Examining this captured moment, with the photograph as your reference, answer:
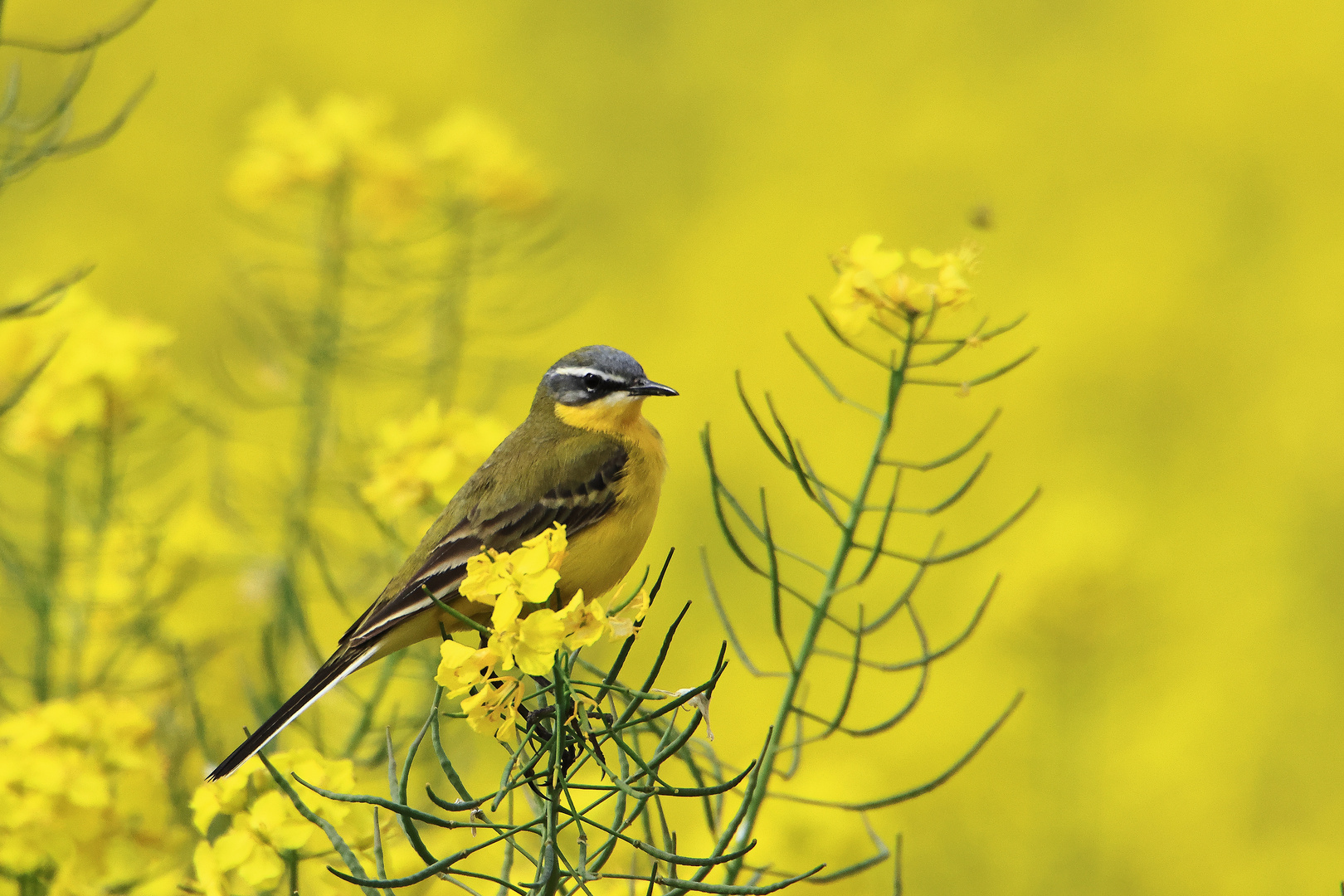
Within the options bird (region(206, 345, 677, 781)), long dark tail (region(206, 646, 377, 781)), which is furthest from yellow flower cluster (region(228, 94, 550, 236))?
long dark tail (region(206, 646, 377, 781))

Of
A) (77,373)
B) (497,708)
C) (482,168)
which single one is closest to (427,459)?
(77,373)

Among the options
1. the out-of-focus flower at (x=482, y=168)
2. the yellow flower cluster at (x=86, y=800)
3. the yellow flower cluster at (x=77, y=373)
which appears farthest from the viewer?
the out-of-focus flower at (x=482, y=168)

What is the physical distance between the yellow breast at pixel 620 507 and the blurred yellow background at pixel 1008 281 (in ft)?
4.30

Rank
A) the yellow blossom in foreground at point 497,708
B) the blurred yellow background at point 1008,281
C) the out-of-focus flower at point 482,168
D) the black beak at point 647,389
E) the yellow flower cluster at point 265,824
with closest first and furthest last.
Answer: the yellow blossom in foreground at point 497,708 < the yellow flower cluster at point 265,824 < the black beak at point 647,389 < the out-of-focus flower at point 482,168 < the blurred yellow background at point 1008,281

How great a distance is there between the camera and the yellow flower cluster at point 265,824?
Answer: 2.36 metres

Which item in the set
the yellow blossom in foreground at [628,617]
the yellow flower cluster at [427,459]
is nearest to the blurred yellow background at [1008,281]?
the yellow flower cluster at [427,459]

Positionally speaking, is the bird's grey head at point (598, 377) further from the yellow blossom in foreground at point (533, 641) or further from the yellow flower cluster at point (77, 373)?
the yellow blossom in foreground at point (533, 641)

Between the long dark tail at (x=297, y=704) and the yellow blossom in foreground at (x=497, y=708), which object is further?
the long dark tail at (x=297, y=704)

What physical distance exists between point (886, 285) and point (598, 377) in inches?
65.1

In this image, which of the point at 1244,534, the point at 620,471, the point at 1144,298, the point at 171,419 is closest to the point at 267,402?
the point at 171,419

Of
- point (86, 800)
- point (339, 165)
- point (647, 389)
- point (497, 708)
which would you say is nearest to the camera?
point (497, 708)

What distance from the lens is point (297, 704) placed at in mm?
3010

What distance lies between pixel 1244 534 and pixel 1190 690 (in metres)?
1.78

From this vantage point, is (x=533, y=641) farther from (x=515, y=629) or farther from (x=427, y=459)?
(x=427, y=459)
